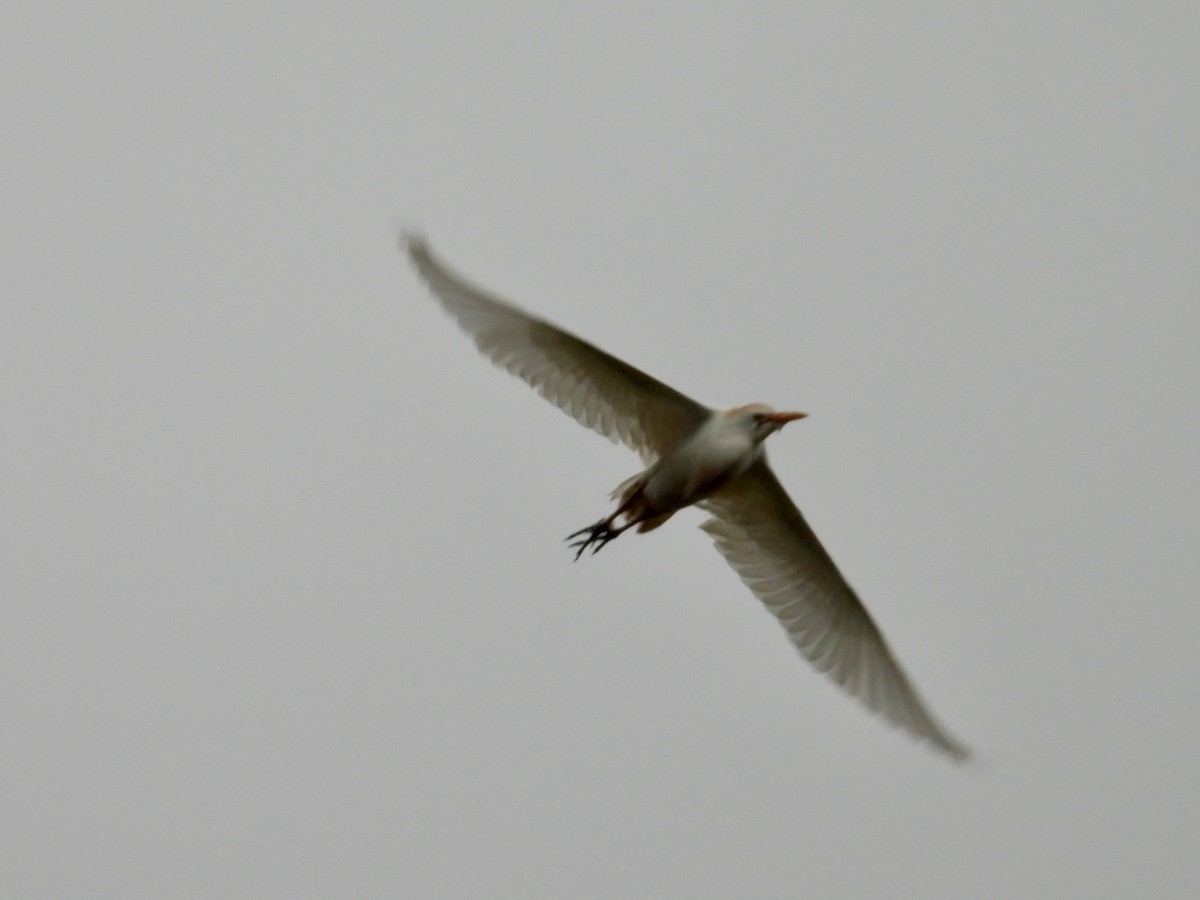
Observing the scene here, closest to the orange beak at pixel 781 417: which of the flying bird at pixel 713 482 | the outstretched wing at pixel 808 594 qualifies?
the flying bird at pixel 713 482

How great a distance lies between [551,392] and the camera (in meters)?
11.5

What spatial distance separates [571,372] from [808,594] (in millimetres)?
2192

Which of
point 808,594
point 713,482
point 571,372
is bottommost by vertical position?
point 808,594

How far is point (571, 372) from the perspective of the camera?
37.5 feet

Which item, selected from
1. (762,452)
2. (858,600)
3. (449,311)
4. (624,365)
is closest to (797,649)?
(858,600)

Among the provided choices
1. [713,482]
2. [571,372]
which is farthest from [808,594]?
[571,372]

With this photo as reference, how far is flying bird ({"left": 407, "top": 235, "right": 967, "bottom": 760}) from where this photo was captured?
11.2 meters

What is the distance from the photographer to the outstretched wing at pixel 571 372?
1109cm

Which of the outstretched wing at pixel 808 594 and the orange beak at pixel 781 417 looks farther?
the outstretched wing at pixel 808 594

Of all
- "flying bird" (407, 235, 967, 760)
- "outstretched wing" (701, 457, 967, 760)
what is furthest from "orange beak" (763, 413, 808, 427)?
"outstretched wing" (701, 457, 967, 760)

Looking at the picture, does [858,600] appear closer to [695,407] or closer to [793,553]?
[793,553]

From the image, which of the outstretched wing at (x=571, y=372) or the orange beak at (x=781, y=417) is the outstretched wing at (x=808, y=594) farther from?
the outstretched wing at (x=571, y=372)

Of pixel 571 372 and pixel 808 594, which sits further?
pixel 808 594

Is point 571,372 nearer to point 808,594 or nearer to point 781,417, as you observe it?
point 781,417
